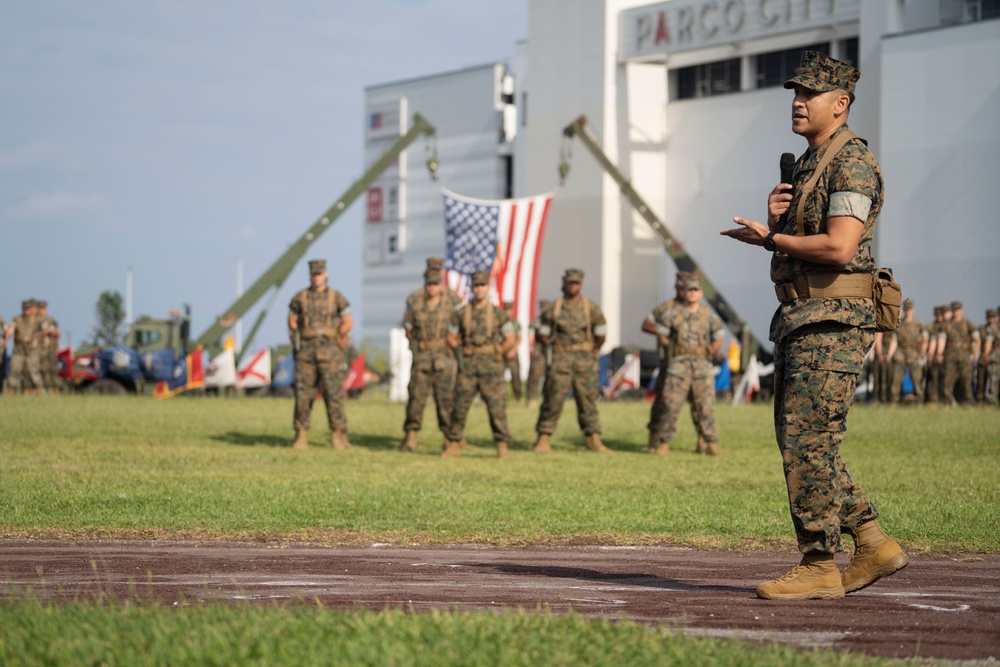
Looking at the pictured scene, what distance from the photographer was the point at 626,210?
5225 centimetres

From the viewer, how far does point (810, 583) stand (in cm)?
673

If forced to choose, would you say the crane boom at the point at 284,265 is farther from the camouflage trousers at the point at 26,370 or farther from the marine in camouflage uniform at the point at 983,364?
the marine in camouflage uniform at the point at 983,364

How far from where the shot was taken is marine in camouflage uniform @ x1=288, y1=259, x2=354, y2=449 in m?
19.0

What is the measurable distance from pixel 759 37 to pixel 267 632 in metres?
44.8

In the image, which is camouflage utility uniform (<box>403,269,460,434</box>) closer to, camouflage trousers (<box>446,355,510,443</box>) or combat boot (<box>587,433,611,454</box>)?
camouflage trousers (<box>446,355,510,443</box>)

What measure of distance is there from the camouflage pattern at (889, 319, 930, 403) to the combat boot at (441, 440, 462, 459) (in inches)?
693

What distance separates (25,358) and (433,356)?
1892 cm

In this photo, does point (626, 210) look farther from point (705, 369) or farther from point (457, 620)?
point (457, 620)

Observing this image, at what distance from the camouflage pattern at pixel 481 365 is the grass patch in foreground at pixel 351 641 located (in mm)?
12830

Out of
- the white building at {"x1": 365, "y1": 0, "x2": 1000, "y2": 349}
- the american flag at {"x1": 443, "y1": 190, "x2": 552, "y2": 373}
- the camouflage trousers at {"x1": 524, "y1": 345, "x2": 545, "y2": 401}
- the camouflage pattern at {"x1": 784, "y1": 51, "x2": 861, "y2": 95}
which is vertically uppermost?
the white building at {"x1": 365, "y1": 0, "x2": 1000, "y2": 349}

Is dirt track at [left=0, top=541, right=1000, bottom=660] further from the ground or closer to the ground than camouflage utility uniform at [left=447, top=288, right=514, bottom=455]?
closer to the ground

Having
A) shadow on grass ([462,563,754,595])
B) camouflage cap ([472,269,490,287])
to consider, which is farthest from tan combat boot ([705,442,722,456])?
shadow on grass ([462,563,754,595])

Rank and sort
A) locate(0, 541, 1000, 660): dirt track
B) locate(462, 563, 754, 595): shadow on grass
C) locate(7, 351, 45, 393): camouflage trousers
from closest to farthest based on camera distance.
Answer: locate(0, 541, 1000, 660): dirt track, locate(462, 563, 754, 595): shadow on grass, locate(7, 351, 45, 393): camouflage trousers

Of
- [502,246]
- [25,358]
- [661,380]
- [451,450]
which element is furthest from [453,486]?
[502,246]
